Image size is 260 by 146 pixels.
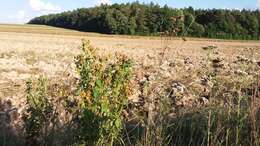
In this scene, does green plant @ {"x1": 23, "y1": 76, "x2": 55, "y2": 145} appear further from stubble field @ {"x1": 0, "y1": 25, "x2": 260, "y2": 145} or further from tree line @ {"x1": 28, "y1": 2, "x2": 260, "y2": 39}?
tree line @ {"x1": 28, "y1": 2, "x2": 260, "y2": 39}

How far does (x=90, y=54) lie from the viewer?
5.74m

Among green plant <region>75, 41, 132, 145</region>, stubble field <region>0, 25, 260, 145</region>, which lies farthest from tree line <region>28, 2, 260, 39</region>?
green plant <region>75, 41, 132, 145</region>

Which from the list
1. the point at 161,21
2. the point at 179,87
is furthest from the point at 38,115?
the point at 179,87

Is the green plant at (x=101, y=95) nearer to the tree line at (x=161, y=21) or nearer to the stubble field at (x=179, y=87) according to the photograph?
the stubble field at (x=179, y=87)

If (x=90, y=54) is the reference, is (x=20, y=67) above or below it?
below

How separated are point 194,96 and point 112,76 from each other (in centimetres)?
557

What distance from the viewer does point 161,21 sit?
477cm

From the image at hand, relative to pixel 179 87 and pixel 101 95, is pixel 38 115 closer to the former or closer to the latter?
pixel 101 95

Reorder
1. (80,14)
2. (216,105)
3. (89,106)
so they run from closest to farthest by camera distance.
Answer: (89,106)
(216,105)
(80,14)

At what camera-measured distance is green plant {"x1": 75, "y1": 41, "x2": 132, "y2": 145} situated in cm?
555

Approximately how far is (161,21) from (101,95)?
4.02ft

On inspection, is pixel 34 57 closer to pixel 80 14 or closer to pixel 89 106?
pixel 89 106

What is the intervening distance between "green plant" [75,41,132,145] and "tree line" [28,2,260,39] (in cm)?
61

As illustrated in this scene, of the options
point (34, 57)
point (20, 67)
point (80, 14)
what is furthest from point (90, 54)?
point (80, 14)
